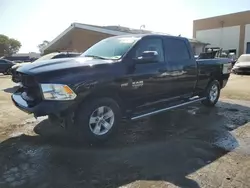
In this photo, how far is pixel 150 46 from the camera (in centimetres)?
568

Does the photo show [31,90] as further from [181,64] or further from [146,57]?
[181,64]

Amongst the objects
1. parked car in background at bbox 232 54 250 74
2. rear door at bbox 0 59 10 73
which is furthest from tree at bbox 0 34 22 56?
parked car in background at bbox 232 54 250 74

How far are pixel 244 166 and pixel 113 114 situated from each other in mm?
2258

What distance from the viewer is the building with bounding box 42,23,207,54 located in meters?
22.5

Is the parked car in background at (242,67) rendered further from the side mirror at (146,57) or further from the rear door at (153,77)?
the side mirror at (146,57)

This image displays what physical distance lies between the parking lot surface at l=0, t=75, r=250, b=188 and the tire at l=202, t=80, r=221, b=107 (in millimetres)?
1301

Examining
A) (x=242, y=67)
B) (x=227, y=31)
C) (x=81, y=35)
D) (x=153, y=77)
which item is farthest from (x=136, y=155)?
(x=227, y=31)

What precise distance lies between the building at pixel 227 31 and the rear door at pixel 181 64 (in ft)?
126

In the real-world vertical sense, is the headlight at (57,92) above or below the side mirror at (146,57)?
below

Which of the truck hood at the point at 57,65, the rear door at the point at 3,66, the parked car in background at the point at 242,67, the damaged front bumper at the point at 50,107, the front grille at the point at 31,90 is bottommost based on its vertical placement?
the parked car in background at the point at 242,67

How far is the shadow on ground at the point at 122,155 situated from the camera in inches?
138

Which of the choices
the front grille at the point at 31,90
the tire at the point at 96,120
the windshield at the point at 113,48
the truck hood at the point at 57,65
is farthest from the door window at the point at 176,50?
the front grille at the point at 31,90

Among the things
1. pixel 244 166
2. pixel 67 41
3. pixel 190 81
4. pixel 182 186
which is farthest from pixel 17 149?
pixel 67 41

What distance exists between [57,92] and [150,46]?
237 centimetres
